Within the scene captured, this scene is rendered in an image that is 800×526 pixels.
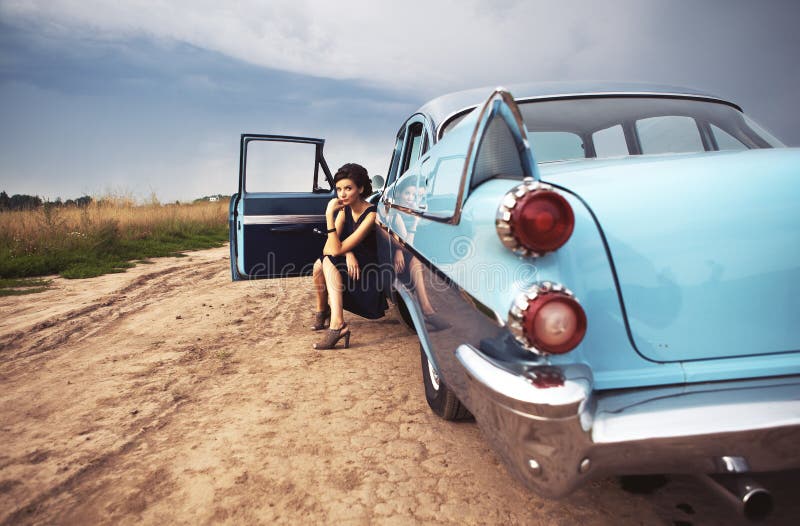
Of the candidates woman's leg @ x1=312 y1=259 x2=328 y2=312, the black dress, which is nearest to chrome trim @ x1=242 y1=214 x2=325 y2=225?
woman's leg @ x1=312 y1=259 x2=328 y2=312

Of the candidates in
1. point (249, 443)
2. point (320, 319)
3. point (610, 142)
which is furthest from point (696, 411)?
point (320, 319)

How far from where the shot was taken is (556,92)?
7.86 ft

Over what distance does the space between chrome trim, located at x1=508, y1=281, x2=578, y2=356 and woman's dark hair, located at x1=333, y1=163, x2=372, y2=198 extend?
2594 millimetres

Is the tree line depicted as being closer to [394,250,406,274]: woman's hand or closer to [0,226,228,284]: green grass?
[0,226,228,284]: green grass

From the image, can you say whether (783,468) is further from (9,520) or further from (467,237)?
(9,520)

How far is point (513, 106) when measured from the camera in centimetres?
139

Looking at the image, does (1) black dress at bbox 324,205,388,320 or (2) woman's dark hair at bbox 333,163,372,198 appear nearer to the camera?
(2) woman's dark hair at bbox 333,163,372,198

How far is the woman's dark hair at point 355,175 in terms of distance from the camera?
366 centimetres

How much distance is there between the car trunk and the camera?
133 cm

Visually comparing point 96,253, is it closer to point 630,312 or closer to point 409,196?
point 409,196

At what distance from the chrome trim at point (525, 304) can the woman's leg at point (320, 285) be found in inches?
116

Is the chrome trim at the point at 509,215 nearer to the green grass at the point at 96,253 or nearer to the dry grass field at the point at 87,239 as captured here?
the dry grass field at the point at 87,239

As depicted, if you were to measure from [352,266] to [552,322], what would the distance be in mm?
2621

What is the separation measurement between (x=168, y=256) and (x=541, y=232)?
10.1 meters
